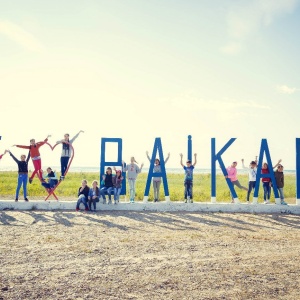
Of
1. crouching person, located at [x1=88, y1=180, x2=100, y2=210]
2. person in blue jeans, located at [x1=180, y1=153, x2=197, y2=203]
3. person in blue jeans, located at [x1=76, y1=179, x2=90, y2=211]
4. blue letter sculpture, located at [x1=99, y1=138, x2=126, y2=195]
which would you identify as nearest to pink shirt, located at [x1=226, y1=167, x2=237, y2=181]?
person in blue jeans, located at [x1=180, y1=153, x2=197, y2=203]

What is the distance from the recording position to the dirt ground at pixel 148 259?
418 cm

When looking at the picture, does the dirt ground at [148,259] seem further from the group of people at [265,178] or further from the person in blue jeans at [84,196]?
the group of people at [265,178]

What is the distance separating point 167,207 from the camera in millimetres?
11844

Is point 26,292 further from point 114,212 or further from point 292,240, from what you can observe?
point 114,212

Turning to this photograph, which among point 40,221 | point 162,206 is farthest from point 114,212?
point 40,221

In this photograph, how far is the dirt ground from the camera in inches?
165

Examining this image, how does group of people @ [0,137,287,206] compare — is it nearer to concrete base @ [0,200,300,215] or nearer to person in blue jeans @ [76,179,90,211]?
person in blue jeans @ [76,179,90,211]

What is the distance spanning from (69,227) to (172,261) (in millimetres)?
4048

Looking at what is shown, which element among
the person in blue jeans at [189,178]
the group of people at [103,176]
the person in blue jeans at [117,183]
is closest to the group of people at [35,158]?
the group of people at [103,176]

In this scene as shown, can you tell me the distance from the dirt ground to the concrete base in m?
1.86

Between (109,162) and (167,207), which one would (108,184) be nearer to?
(109,162)

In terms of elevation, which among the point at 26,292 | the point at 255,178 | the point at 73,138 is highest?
the point at 73,138

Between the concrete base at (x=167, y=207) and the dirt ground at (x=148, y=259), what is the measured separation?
1.86 meters

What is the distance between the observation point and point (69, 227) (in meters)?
8.52
